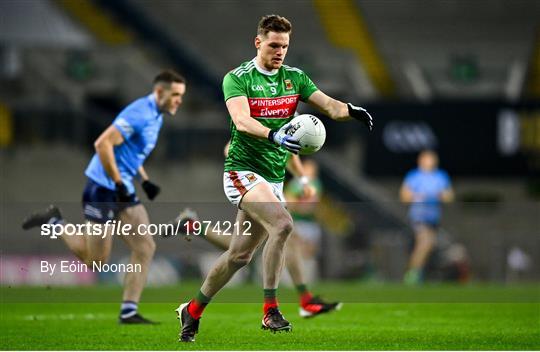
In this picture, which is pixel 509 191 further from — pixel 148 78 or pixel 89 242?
pixel 89 242

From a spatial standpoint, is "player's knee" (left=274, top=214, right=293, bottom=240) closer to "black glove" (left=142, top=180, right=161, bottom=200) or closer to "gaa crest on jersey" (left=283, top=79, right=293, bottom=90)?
"gaa crest on jersey" (left=283, top=79, right=293, bottom=90)

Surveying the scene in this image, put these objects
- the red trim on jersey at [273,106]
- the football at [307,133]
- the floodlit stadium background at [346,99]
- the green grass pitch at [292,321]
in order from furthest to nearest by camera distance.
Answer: the floodlit stadium background at [346,99] < the red trim on jersey at [273,106] < the green grass pitch at [292,321] < the football at [307,133]

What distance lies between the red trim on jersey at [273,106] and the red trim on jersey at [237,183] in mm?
458

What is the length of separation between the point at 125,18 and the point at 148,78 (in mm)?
3886

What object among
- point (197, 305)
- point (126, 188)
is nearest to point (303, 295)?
point (126, 188)

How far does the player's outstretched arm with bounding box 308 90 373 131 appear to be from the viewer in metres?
8.49

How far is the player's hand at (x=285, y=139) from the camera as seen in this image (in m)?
7.86

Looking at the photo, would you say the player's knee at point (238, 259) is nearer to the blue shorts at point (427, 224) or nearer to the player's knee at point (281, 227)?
the player's knee at point (281, 227)

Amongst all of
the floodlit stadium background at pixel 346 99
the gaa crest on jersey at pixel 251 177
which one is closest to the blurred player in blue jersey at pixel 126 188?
the gaa crest on jersey at pixel 251 177

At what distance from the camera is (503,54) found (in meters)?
27.2

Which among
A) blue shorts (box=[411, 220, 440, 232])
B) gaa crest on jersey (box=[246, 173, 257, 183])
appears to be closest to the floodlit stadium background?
blue shorts (box=[411, 220, 440, 232])

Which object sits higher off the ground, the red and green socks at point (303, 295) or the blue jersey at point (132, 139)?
the blue jersey at point (132, 139)

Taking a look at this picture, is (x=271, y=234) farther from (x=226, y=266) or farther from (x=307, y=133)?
(x=307, y=133)

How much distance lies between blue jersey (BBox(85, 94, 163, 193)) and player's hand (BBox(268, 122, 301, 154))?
3.05m
